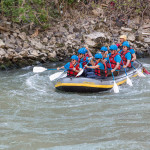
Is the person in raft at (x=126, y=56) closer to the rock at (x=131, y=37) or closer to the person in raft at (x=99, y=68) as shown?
the person in raft at (x=99, y=68)

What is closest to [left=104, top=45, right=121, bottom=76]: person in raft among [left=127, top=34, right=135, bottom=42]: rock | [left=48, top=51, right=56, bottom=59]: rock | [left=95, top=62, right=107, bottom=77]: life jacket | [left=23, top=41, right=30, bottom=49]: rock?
[left=95, top=62, right=107, bottom=77]: life jacket

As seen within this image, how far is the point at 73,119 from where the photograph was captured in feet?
15.7

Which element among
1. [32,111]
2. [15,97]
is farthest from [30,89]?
[32,111]

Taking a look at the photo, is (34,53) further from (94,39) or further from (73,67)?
(73,67)

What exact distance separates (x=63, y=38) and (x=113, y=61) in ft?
14.5

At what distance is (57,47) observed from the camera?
1081cm

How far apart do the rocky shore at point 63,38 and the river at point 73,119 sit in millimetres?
2716

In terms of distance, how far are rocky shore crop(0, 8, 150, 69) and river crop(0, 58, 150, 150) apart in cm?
272

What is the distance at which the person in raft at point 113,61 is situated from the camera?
7062 mm

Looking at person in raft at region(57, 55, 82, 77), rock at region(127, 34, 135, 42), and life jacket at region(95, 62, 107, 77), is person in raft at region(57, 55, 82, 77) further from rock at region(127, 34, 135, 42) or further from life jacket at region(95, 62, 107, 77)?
rock at region(127, 34, 135, 42)

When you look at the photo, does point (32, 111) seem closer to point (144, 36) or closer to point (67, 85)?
point (67, 85)

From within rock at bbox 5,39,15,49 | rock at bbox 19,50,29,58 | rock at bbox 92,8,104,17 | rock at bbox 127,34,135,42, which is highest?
rock at bbox 92,8,104,17

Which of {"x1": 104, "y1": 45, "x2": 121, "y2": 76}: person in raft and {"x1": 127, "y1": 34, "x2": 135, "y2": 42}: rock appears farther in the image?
{"x1": 127, "y1": 34, "x2": 135, "y2": 42}: rock

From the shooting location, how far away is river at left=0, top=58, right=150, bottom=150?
12.5 ft
